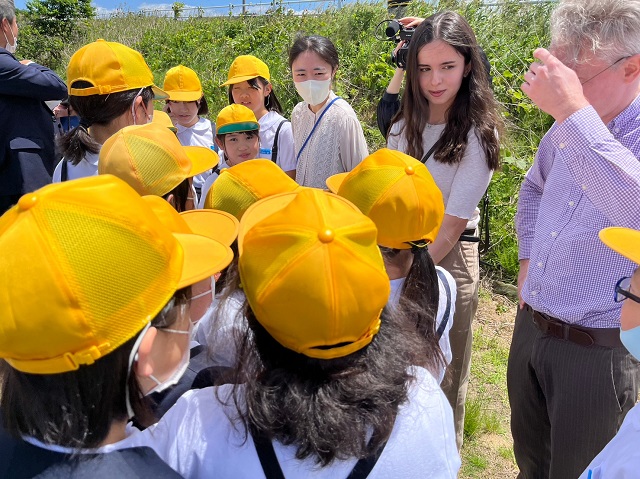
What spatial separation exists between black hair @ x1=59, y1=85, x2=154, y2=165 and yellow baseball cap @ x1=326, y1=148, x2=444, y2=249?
1.23m

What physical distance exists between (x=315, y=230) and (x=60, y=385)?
0.53 m

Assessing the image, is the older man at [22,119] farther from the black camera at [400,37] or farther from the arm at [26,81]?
the black camera at [400,37]

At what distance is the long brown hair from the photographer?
219 centimetres

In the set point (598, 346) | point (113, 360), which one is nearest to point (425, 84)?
point (598, 346)

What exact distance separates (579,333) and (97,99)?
206 cm

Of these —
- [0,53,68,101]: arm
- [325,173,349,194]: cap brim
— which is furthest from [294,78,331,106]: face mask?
[0,53,68,101]: arm

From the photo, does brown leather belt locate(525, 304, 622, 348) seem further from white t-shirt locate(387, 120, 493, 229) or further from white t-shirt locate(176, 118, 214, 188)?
white t-shirt locate(176, 118, 214, 188)

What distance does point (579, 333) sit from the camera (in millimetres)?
1724

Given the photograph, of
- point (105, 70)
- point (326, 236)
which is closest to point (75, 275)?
point (326, 236)

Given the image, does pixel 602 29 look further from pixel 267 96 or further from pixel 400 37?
pixel 267 96

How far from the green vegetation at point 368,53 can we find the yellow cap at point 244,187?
3.82ft

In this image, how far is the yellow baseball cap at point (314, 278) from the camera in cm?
100

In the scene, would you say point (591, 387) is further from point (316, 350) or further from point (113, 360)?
point (113, 360)

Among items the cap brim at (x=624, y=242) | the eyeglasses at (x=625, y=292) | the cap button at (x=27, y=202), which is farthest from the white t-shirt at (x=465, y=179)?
the cap button at (x=27, y=202)
